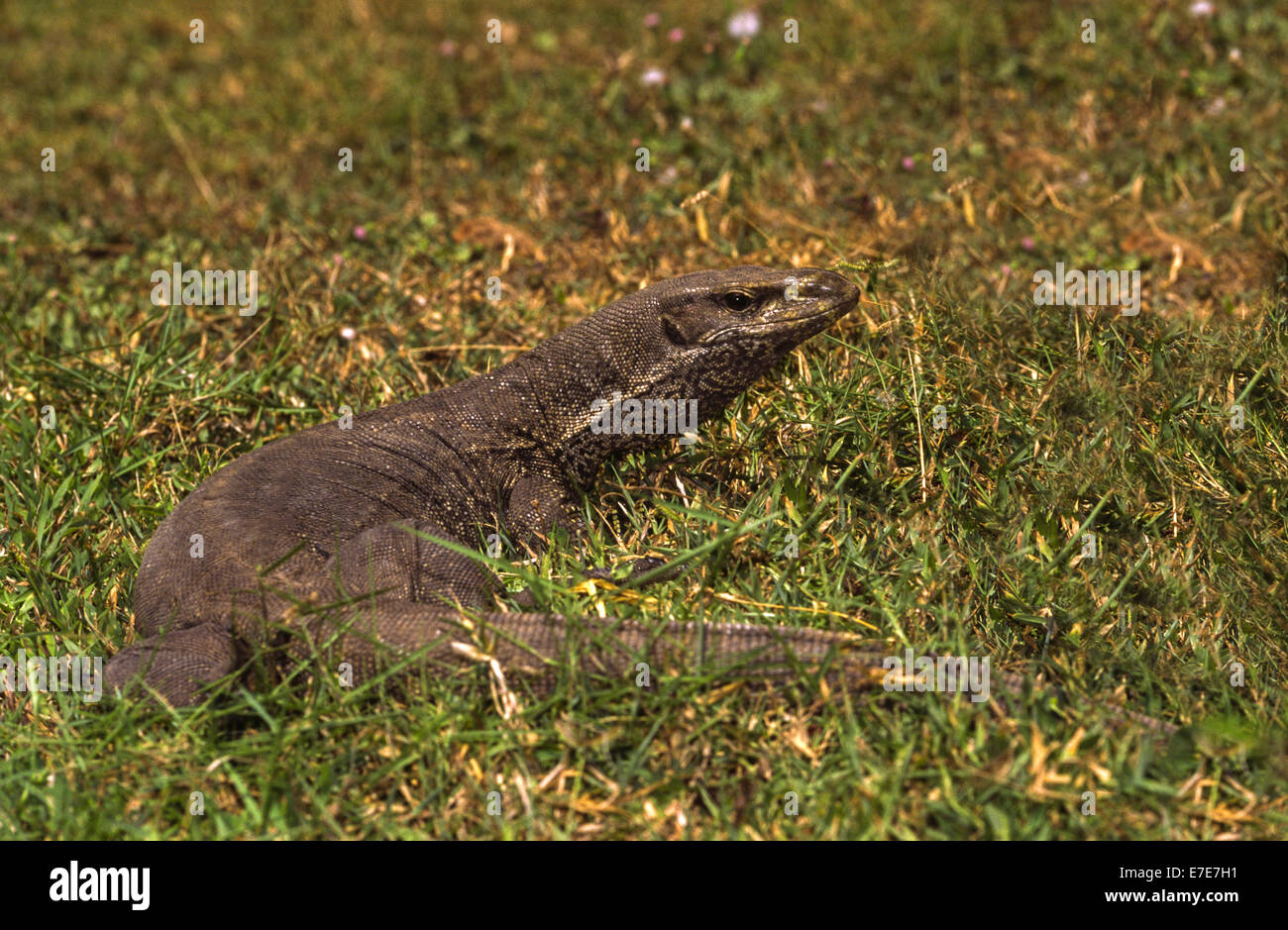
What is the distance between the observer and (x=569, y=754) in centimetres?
398

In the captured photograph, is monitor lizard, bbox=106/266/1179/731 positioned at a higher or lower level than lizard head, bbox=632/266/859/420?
lower

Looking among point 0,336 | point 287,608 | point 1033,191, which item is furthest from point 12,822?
point 1033,191

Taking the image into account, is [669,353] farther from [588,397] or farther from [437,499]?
[437,499]

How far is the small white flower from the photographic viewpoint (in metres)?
9.05

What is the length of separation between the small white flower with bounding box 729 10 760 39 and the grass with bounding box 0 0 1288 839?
5.1 inches

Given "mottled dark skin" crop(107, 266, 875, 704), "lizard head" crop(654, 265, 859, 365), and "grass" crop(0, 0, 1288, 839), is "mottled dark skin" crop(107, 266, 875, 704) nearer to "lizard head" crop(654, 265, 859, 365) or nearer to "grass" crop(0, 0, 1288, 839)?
"lizard head" crop(654, 265, 859, 365)

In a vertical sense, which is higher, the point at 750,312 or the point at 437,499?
the point at 750,312

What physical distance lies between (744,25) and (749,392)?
434 cm

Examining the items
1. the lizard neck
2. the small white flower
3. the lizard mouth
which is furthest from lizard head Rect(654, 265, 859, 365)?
the small white flower

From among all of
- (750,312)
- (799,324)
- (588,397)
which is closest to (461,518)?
(588,397)

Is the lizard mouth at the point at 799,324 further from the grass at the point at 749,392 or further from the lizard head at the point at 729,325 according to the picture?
the grass at the point at 749,392

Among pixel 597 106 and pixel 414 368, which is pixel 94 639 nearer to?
pixel 414 368

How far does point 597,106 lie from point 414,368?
9.56 ft

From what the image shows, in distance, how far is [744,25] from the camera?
360 inches
